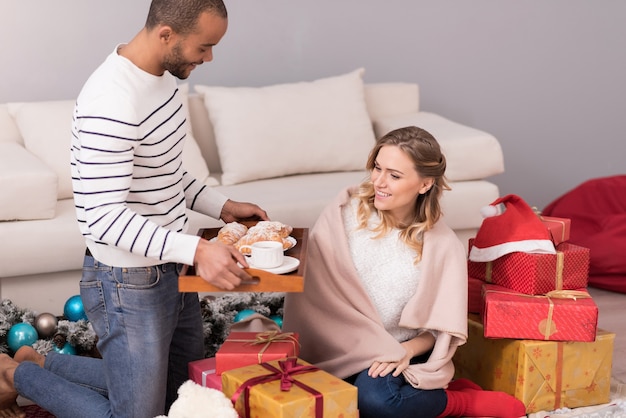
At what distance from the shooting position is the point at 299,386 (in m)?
1.94

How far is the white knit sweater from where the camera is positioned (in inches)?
90.7

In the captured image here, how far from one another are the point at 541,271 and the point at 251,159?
52.4 inches

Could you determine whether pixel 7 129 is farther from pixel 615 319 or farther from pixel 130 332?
pixel 615 319

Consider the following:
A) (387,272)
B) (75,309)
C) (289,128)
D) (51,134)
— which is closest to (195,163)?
(289,128)

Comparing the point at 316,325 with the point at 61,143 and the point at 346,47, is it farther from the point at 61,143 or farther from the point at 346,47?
the point at 346,47

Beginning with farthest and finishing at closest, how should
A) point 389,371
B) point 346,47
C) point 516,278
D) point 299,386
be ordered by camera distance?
1. point 346,47
2. point 516,278
3. point 389,371
4. point 299,386

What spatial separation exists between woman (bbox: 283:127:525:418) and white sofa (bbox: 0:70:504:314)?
78 cm

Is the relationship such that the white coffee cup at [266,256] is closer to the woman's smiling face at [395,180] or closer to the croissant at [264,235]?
the croissant at [264,235]

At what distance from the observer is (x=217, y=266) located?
5.84 ft

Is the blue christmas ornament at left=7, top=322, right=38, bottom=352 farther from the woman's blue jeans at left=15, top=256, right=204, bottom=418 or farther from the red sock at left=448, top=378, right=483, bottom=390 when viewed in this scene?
the red sock at left=448, top=378, right=483, bottom=390

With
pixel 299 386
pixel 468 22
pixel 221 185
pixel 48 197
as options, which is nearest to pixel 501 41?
pixel 468 22

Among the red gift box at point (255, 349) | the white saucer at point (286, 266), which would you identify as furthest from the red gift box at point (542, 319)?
the white saucer at point (286, 266)

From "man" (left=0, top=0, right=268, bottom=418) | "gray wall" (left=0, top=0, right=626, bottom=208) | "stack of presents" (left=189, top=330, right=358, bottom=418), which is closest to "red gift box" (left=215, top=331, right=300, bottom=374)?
"stack of presents" (left=189, top=330, right=358, bottom=418)

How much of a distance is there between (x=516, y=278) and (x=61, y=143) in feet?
5.49
